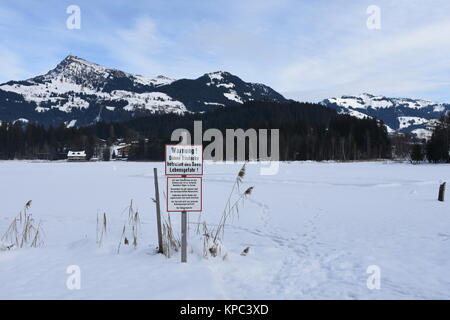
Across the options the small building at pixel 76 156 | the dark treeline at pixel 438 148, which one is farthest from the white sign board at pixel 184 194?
the small building at pixel 76 156

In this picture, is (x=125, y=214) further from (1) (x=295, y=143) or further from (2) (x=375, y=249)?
(1) (x=295, y=143)

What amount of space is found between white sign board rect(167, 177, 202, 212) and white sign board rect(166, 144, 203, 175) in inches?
4.8

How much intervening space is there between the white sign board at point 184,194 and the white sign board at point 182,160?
0.40 feet

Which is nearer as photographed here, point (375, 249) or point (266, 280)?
point (266, 280)

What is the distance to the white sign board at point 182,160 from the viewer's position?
221 inches

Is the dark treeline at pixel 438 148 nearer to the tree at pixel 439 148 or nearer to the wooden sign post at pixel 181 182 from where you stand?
the tree at pixel 439 148

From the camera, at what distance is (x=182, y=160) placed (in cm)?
568
